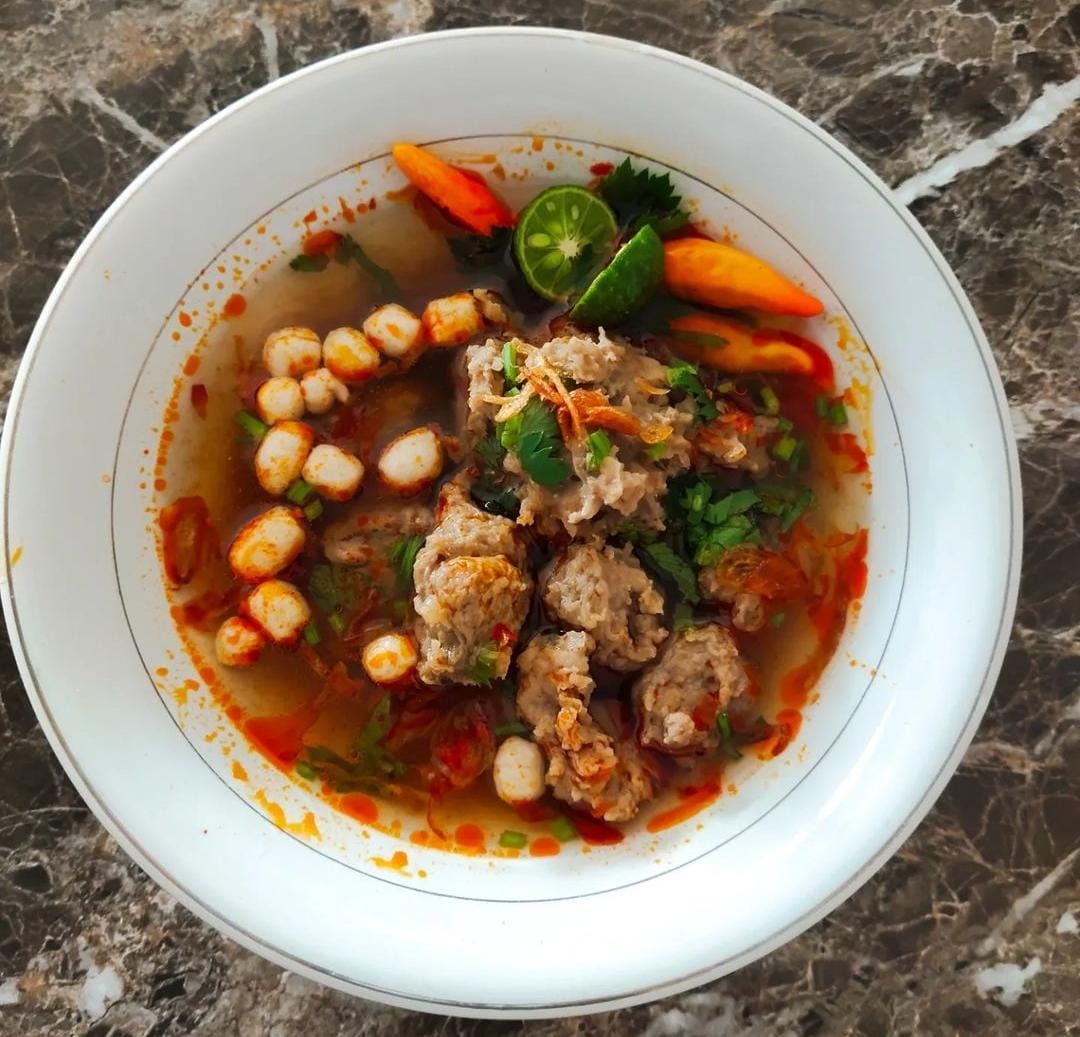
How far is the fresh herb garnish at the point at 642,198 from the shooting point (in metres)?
1.87

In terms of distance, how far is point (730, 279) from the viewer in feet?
6.17

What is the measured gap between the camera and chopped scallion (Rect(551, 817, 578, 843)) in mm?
1952

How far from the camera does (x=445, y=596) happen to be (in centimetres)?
182

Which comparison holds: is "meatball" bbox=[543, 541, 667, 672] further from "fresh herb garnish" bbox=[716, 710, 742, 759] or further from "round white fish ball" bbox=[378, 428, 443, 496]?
"round white fish ball" bbox=[378, 428, 443, 496]

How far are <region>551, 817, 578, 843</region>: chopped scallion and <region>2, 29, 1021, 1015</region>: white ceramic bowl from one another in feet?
0.30

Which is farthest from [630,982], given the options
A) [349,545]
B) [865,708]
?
[349,545]

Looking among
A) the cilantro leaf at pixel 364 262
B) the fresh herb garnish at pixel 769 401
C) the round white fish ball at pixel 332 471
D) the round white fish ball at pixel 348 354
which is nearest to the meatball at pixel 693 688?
the fresh herb garnish at pixel 769 401

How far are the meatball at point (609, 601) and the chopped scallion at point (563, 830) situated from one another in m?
0.34

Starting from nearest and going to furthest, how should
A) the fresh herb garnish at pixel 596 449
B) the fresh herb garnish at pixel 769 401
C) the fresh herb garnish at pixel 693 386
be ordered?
the fresh herb garnish at pixel 596 449, the fresh herb garnish at pixel 693 386, the fresh herb garnish at pixel 769 401

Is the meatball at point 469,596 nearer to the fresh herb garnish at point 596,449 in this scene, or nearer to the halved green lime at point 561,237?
the fresh herb garnish at point 596,449

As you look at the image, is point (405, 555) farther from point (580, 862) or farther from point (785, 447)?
point (785, 447)

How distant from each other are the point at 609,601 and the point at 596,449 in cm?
30

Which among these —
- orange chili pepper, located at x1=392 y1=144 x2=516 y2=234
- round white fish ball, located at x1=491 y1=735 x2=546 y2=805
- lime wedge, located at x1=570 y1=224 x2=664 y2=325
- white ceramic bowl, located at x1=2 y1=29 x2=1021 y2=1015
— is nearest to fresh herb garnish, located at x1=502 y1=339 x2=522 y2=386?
lime wedge, located at x1=570 y1=224 x2=664 y2=325

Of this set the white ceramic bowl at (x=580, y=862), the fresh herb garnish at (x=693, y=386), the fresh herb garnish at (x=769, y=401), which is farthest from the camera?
the fresh herb garnish at (x=769, y=401)
